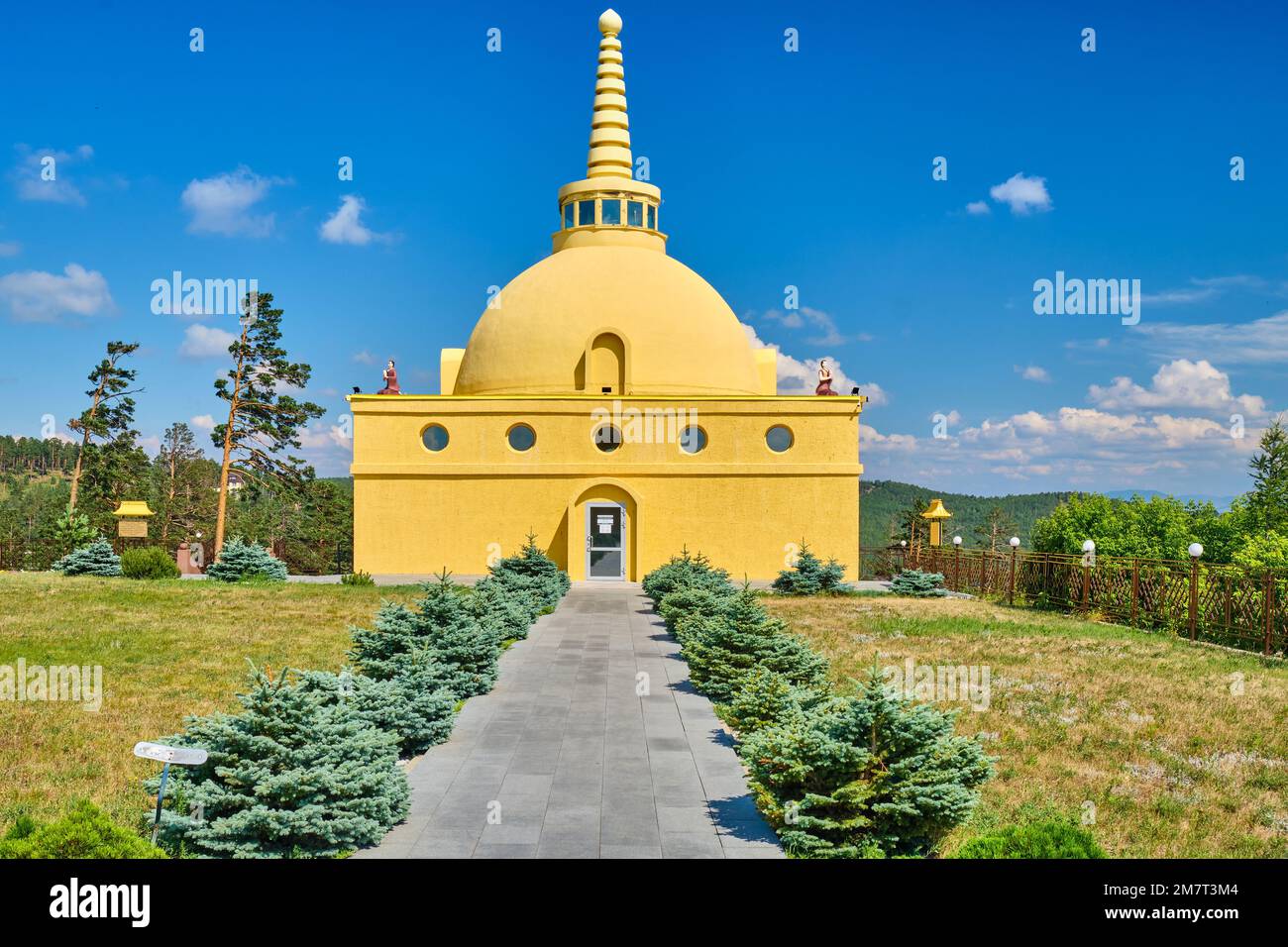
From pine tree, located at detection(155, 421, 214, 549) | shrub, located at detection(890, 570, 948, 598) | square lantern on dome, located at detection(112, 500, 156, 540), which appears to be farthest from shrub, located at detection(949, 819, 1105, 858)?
pine tree, located at detection(155, 421, 214, 549)

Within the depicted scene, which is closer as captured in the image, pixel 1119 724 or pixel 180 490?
pixel 1119 724

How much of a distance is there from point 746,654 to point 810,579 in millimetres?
12598

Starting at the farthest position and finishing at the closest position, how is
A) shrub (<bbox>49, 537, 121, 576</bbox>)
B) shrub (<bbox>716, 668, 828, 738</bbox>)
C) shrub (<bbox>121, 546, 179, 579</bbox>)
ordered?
shrub (<bbox>49, 537, 121, 576</bbox>) → shrub (<bbox>121, 546, 179, 579</bbox>) → shrub (<bbox>716, 668, 828, 738</bbox>)

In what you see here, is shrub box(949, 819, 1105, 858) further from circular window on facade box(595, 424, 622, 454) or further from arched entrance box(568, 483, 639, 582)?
circular window on facade box(595, 424, 622, 454)

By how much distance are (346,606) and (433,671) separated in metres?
10.9

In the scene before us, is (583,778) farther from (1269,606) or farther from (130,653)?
(1269,606)

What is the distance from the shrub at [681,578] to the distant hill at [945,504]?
69021 mm

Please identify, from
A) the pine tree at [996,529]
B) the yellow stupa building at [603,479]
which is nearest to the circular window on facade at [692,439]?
the yellow stupa building at [603,479]

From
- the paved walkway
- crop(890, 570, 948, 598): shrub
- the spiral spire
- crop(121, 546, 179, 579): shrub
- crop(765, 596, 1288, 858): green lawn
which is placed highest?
the spiral spire

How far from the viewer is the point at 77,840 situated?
4.72 metres

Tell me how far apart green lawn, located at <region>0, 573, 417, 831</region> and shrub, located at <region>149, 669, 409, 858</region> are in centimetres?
138

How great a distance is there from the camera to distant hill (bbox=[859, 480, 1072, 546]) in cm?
9231

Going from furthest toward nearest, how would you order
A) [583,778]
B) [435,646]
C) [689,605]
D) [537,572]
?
[537,572], [689,605], [435,646], [583,778]

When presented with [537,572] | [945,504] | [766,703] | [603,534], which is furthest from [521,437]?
[945,504]
